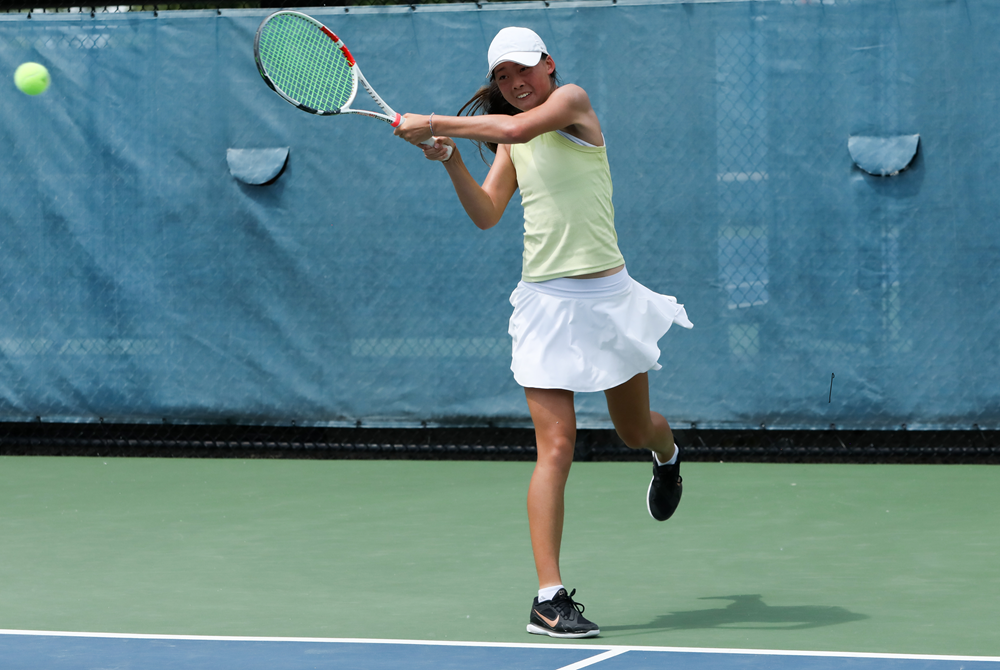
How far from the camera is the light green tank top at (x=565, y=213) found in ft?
12.6

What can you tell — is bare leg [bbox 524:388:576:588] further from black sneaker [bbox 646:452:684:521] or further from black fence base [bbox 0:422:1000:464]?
black fence base [bbox 0:422:1000:464]

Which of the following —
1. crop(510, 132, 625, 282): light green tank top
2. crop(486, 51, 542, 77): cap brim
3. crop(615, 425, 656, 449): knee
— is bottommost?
crop(615, 425, 656, 449): knee

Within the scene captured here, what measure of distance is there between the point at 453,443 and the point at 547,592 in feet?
10.7

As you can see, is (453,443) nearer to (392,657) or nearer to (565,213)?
(565,213)

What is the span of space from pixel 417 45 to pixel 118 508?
243 centimetres

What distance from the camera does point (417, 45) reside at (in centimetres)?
658

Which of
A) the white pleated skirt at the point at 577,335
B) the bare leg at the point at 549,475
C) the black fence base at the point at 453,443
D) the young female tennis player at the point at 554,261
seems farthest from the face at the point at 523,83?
the black fence base at the point at 453,443

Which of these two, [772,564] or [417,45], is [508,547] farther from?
[417,45]

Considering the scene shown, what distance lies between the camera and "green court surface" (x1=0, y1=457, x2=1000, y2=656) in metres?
3.73

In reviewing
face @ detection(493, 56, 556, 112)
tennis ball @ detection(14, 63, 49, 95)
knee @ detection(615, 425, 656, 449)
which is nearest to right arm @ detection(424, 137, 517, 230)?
face @ detection(493, 56, 556, 112)

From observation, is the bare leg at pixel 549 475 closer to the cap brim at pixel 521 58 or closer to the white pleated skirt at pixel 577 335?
the white pleated skirt at pixel 577 335

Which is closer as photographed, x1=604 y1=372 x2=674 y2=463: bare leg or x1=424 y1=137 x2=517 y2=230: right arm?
x1=424 y1=137 x2=517 y2=230: right arm

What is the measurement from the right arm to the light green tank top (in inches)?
6.1

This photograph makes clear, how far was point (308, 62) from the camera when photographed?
445 cm
